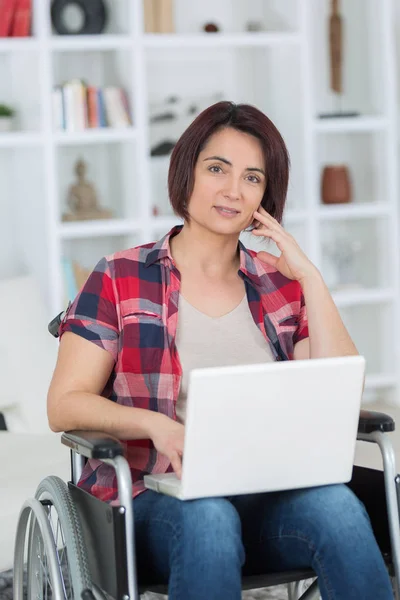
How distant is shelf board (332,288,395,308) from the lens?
4.70 metres

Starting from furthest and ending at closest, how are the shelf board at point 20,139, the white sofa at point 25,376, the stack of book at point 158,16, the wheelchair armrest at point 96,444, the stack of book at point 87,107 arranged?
the stack of book at point 158,16 → the stack of book at point 87,107 → the shelf board at point 20,139 → the white sofa at point 25,376 → the wheelchair armrest at point 96,444

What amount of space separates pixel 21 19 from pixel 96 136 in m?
0.55

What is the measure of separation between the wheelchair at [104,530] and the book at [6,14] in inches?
103

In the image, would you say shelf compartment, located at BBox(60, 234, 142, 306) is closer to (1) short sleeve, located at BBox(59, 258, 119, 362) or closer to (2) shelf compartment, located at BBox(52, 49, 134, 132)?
(2) shelf compartment, located at BBox(52, 49, 134, 132)

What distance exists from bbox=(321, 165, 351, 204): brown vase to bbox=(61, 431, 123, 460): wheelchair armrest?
308 cm

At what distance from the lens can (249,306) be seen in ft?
6.98

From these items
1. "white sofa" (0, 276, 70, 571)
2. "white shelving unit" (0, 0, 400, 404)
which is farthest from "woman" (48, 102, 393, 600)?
"white shelving unit" (0, 0, 400, 404)

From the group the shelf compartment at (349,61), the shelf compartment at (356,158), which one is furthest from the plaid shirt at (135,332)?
the shelf compartment at (349,61)

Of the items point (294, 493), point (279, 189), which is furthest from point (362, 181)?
point (294, 493)

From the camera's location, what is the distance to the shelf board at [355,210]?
183 inches

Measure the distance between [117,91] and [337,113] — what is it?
1097 millimetres

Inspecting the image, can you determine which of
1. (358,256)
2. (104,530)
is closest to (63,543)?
(104,530)

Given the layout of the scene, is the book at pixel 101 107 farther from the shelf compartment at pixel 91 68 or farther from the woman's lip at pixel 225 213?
the woman's lip at pixel 225 213

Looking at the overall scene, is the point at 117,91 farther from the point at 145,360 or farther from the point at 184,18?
the point at 145,360
